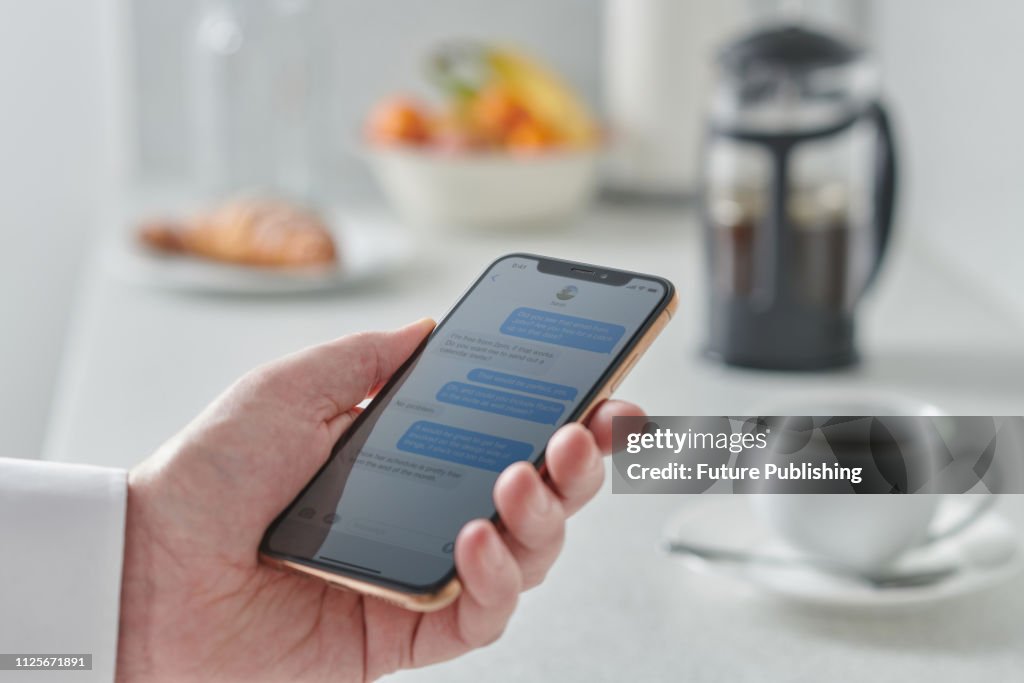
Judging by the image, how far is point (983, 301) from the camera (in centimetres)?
140

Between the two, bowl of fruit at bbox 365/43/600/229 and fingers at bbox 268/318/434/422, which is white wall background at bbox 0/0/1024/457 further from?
fingers at bbox 268/318/434/422

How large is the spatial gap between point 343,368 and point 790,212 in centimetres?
58

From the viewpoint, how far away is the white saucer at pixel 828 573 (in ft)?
2.36

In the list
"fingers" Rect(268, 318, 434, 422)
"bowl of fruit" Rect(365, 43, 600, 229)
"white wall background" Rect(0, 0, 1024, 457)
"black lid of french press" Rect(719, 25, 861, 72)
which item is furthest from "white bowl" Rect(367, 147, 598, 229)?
"fingers" Rect(268, 318, 434, 422)

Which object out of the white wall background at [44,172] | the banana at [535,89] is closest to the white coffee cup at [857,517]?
the banana at [535,89]

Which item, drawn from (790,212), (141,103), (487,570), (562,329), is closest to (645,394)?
(790,212)

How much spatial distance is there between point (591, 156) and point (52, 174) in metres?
0.86

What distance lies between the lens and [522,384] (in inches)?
25.3

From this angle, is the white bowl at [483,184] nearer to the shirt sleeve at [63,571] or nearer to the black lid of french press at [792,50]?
the black lid of french press at [792,50]

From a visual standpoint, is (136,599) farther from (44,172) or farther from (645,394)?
(44,172)

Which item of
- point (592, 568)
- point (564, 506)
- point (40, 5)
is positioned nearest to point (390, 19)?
point (40, 5)

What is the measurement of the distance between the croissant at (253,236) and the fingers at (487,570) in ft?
2.82

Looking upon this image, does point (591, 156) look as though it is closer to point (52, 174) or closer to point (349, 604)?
point (52, 174)

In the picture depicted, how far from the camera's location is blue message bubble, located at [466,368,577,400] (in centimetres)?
63
